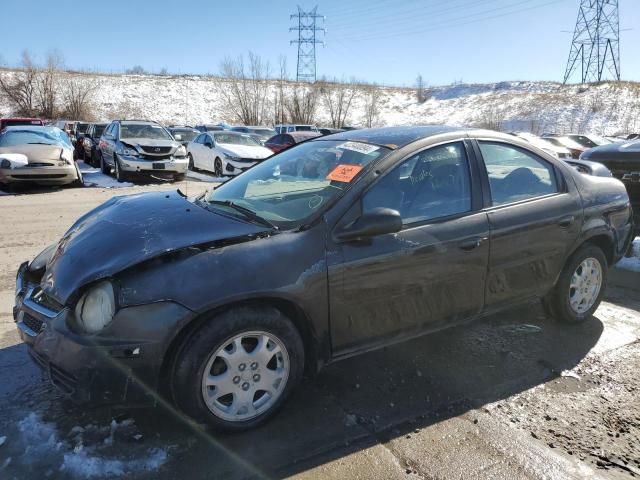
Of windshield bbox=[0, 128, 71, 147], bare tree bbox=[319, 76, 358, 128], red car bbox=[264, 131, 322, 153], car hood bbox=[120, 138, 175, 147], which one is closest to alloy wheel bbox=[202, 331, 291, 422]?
windshield bbox=[0, 128, 71, 147]

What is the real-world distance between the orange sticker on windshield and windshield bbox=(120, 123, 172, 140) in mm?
12154

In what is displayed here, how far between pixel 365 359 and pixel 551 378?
126 centimetres

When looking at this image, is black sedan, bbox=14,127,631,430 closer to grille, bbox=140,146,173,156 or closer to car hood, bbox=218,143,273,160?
grille, bbox=140,146,173,156

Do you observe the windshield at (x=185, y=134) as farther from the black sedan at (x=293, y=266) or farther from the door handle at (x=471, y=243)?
the door handle at (x=471, y=243)

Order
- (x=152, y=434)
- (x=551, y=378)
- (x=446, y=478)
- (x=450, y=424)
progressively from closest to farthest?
(x=446, y=478)
(x=152, y=434)
(x=450, y=424)
(x=551, y=378)

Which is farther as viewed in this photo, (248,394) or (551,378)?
(551,378)

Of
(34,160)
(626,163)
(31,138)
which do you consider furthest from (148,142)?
(626,163)

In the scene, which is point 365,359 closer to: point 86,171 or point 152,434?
point 152,434

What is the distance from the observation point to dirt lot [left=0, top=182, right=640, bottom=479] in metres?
2.51

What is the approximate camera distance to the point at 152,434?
8.89 ft

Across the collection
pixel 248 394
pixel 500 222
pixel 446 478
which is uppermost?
pixel 500 222

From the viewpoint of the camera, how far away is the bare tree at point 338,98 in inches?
2170

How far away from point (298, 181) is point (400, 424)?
169 centimetres

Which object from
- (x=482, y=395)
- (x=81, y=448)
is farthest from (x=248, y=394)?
(x=482, y=395)
